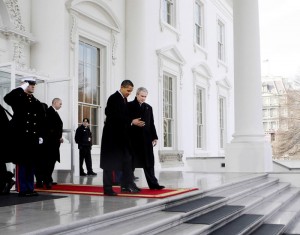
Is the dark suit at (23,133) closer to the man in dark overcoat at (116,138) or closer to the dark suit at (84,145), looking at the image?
the man in dark overcoat at (116,138)

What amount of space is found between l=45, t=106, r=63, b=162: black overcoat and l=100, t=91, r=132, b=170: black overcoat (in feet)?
6.73

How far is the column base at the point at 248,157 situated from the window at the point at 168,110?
13.0ft

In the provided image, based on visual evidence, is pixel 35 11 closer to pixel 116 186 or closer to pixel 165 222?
pixel 116 186

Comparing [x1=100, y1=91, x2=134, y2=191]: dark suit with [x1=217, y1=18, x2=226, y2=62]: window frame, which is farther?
[x1=217, y1=18, x2=226, y2=62]: window frame

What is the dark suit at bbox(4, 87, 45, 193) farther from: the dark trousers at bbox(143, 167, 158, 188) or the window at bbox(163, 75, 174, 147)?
the window at bbox(163, 75, 174, 147)

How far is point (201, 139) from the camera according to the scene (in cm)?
1934

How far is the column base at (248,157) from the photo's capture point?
12.0 meters

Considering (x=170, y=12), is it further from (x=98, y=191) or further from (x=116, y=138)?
(x=116, y=138)

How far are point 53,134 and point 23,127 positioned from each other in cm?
177

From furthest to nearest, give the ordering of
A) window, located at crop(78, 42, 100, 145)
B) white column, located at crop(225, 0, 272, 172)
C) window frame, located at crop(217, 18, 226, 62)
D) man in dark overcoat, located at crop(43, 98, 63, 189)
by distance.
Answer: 1. window frame, located at crop(217, 18, 226, 62)
2. white column, located at crop(225, 0, 272, 172)
3. window, located at crop(78, 42, 100, 145)
4. man in dark overcoat, located at crop(43, 98, 63, 189)

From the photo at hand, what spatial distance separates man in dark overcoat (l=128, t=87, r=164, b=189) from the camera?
21.2 ft

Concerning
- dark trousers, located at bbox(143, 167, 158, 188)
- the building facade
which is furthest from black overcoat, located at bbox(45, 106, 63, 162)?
dark trousers, located at bbox(143, 167, 158, 188)

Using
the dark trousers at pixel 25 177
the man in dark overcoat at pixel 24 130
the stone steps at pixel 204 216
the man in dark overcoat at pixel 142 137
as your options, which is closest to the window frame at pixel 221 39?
the stone steps at pixel 204 216

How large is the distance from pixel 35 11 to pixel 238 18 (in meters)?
6.13
